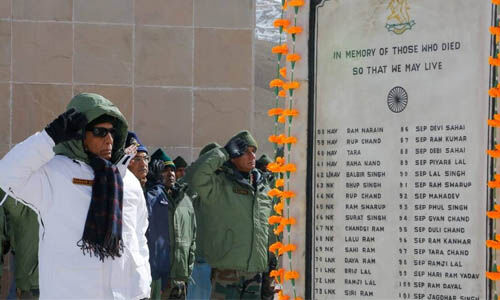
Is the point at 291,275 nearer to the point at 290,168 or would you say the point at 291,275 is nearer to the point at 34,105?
the point at 290,168

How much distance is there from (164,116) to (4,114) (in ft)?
5.79

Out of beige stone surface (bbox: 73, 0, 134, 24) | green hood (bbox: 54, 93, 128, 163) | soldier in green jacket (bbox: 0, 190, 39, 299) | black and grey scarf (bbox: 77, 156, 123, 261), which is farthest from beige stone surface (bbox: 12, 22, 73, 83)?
black and grey scarf (bbox: 77, 156, 123, 261)

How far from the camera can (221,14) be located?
12.2 m

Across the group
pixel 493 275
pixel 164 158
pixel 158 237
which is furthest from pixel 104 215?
pixel 164 158

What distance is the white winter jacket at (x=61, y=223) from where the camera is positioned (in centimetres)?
595

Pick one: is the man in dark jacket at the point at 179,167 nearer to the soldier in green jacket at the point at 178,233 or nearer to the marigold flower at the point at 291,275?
the soldier in green jacket at the point at 178,233

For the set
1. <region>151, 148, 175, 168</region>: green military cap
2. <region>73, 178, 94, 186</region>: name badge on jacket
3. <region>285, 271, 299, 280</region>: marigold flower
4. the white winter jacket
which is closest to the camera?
<region>285, 271, 299, 280</region>: marigold flower

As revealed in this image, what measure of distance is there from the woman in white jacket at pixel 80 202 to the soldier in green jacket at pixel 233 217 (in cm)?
385

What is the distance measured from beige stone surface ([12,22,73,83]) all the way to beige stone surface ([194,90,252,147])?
1522 millimetres

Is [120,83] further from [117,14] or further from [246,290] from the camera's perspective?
[246,290]

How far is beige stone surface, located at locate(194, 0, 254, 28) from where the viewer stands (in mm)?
12141

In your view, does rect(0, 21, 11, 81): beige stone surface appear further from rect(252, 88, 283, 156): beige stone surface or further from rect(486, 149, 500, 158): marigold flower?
rect(486, 149, 500, 158): marigold flower

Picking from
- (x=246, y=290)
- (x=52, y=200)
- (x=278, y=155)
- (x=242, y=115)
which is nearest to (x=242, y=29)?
(x=242, y=115)

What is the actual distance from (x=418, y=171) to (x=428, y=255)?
329 mm
